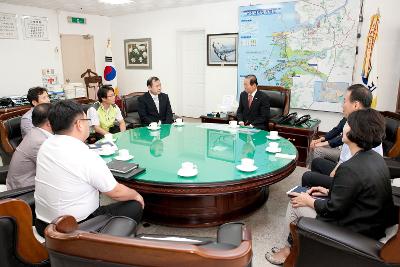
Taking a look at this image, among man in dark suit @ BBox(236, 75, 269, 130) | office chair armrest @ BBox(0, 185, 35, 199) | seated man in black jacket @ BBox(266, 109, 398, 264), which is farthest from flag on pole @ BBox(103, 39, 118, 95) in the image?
seated man in black jacket @ BBox(266, 109, 398, 264)

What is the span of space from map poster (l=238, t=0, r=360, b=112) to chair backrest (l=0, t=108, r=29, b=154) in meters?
4.22

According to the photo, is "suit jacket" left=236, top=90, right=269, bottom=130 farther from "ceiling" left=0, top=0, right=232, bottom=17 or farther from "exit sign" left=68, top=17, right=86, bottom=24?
"exit sign" left=68, top=17, right=86, bottom=24

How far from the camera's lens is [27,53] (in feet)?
21.4

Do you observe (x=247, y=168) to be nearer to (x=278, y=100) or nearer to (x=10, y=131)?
(x=10, y=131)

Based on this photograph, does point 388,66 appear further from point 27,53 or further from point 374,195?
point 27,53

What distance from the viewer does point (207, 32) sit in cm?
648

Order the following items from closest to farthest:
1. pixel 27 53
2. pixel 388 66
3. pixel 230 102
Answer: pixel 388 66
pixel 230 102
pixel 27 53

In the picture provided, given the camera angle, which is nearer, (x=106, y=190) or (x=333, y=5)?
(x=106, y=190)

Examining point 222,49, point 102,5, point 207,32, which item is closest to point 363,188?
point 222,49

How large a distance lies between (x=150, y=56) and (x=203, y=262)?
23.9 ft

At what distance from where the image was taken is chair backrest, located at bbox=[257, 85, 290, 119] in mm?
4395

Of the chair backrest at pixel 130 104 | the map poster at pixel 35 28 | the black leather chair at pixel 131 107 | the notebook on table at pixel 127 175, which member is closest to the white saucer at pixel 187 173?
the notebook on table at pixel 127 175

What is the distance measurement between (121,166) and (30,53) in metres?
5.68

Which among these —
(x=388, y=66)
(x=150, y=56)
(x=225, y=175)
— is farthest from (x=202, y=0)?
(x=225, y=175)
